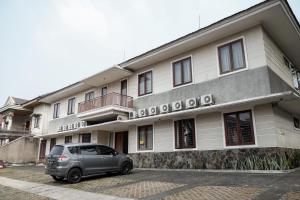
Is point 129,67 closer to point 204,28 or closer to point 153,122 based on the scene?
point 153,122

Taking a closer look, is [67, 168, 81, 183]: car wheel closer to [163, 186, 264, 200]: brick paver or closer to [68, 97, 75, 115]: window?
[163, 186, 264, 200]: brick paver

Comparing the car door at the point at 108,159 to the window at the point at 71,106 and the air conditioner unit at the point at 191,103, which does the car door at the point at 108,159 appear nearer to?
the air conditioner unit at the point at 191,103

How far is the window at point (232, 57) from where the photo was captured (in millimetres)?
12102

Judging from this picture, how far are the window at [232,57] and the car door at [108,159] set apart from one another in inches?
283

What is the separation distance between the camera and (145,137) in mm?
15984

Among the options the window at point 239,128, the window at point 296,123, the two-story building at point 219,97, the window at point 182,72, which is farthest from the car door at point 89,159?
the window at point 296,123

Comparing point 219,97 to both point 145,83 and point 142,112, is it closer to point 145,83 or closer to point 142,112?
point 142,112

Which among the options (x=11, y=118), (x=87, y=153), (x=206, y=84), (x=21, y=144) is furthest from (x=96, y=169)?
(x=11, y=118)

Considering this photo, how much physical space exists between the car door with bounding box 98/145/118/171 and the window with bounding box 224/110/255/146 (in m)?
5.77

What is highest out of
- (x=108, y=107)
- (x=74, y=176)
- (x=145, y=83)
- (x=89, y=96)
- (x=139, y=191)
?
(x=89, y=96)

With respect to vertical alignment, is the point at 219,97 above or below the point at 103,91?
below

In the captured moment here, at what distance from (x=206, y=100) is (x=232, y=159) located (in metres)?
3.15

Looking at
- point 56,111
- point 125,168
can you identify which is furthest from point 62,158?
point 56,111

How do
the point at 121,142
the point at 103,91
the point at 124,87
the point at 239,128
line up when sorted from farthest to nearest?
the point at 103,91, the point at 121,142, the point at 124,87, the point at 239,128
